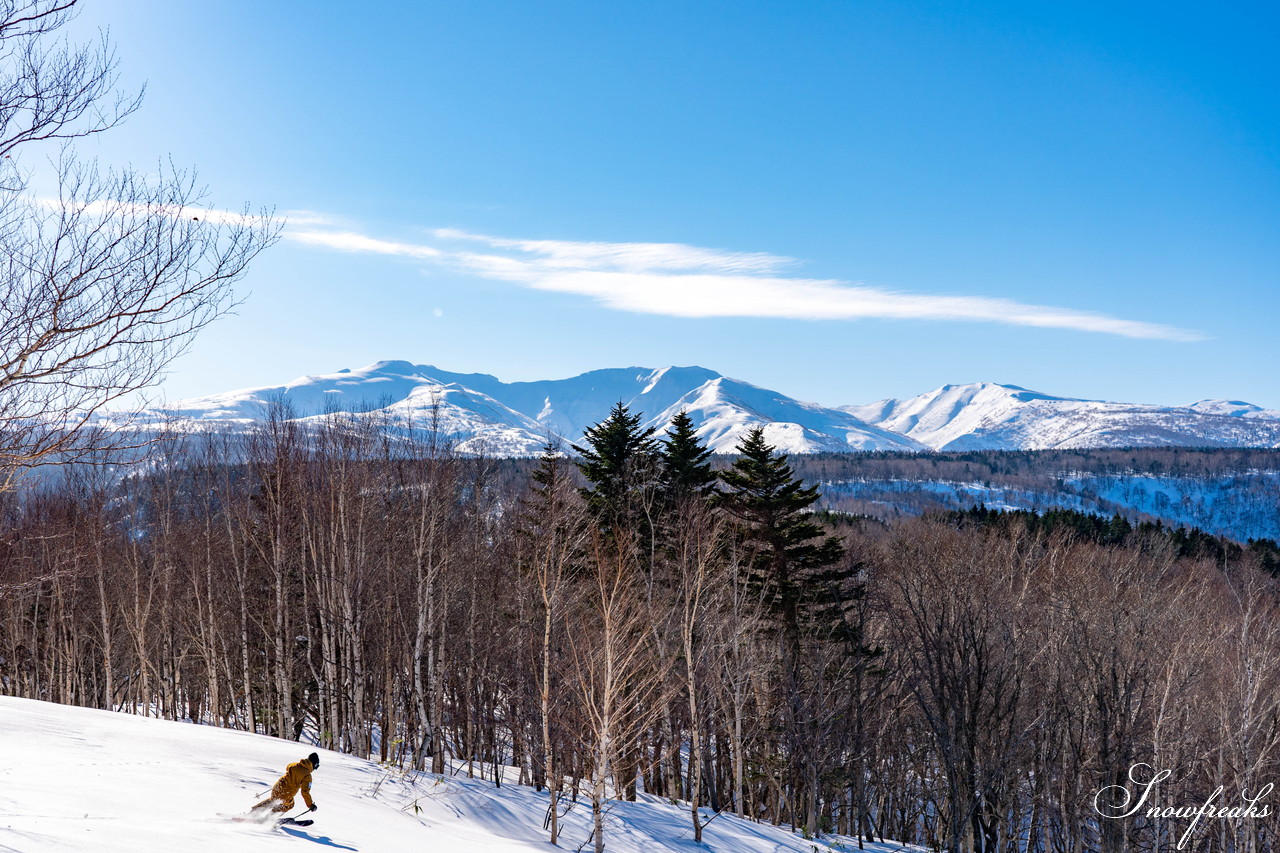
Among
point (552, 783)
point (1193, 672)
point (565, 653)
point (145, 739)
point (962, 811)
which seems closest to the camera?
point (145, 739)

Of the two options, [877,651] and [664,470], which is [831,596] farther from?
[664,470]

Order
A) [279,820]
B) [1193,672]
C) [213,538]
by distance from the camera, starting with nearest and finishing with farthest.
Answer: [279,820] → [1193,672] → [213,538]

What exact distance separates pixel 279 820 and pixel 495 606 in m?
19.5

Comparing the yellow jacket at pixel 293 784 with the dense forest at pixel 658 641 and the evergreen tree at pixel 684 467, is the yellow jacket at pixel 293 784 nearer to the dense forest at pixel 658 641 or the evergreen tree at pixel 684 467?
the dense forest at pixel 658 641

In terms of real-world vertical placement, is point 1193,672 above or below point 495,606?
below

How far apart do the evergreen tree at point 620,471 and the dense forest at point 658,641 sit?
152 mm

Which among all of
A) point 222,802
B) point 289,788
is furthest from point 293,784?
point 222,802

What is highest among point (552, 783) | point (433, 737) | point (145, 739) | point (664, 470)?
point (664, 470)

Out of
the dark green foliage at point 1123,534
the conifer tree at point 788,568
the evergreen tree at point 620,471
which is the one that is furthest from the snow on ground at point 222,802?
the dark green foliage at point 1123,534

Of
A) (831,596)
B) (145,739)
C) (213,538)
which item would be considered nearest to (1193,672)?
(831,596)

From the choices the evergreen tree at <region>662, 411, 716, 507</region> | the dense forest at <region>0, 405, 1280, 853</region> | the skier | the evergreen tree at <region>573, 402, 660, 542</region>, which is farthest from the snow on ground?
the evergreen tree at <region>662, 411, 716, 507</region>

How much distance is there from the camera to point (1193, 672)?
29984mm

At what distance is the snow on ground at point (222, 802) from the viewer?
912 centimetres

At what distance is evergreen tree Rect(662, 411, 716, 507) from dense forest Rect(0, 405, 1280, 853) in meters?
0.14
